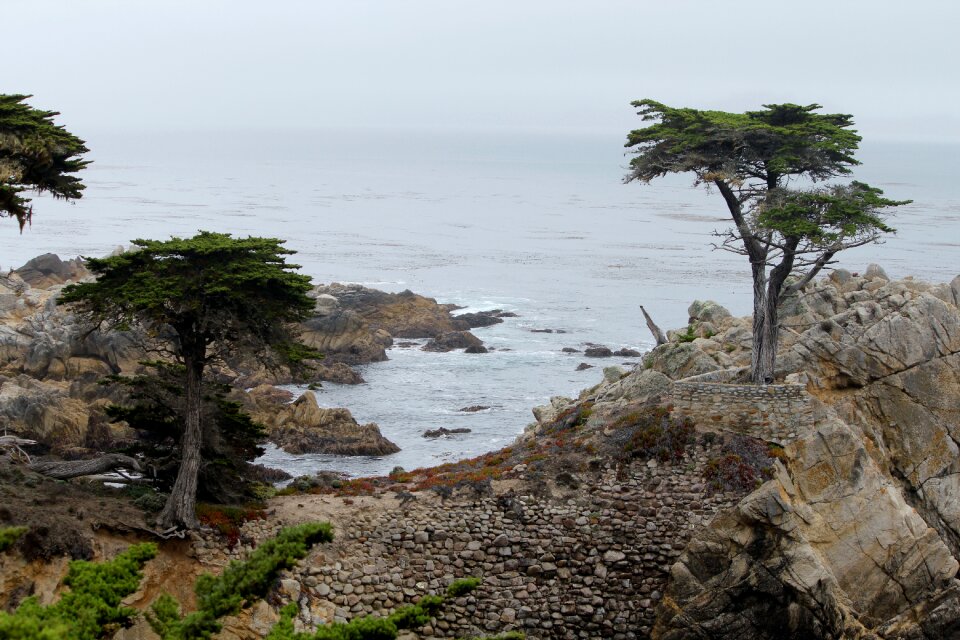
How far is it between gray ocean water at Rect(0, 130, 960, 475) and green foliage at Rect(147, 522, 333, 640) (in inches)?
791

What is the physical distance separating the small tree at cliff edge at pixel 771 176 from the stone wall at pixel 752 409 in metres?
2.12

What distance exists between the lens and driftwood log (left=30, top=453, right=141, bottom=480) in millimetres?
18922

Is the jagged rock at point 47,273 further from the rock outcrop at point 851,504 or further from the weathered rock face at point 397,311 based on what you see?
the rock outcrop at point 851,504

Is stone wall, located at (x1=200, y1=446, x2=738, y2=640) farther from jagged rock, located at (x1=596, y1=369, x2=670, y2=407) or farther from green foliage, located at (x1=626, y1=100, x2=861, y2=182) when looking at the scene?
green foliage, located at (x1=626, y1=100, x2=861, y2=182)

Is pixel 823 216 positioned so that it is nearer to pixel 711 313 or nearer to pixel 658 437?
pixel 658 437

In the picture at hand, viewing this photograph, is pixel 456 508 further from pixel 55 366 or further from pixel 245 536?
pixel 55 366

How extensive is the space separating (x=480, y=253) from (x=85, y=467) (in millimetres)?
69530

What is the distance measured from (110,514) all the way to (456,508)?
6525 mm

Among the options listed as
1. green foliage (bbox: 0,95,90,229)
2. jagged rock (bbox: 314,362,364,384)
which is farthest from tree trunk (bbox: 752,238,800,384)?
jagged rock (bbox: 314,362,364,384)

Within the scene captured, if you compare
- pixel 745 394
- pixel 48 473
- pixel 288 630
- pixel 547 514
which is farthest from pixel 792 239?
pixel 48 473

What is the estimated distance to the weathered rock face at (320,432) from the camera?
33.9 meters

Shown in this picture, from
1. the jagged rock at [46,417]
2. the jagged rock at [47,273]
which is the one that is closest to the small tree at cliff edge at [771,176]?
the jagged rock at [46,417]

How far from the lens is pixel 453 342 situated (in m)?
52.1

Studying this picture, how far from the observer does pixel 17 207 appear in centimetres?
1636
